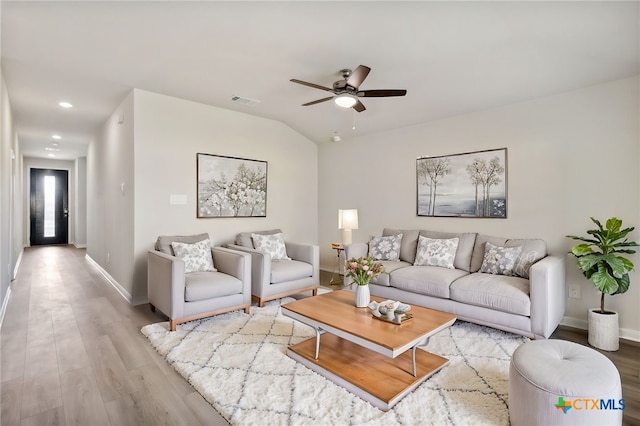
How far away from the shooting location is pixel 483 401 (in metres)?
2.10

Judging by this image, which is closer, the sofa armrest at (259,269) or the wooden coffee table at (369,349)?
the wooden coffee table at (369,349)

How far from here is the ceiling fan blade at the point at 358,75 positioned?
279 cm

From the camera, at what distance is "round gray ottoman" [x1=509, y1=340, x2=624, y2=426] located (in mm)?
1582

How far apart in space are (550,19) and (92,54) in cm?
394

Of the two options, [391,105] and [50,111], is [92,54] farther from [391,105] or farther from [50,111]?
[391,105]

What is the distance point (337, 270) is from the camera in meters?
5.78

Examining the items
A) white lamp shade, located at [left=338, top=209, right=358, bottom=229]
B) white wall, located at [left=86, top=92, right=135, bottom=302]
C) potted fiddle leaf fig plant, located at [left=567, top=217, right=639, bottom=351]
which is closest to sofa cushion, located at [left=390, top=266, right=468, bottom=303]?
potted fiddle leaf fig plant, located at [left=567, top=217, right=639, bottom=351]

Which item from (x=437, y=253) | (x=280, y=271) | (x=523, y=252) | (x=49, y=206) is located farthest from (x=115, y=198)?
(x=49, y=206)

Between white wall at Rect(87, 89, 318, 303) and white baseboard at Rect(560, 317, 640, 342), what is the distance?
12.7ft

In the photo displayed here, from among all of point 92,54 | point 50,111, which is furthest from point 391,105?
point 50,111

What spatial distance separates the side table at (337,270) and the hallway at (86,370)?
258 cm

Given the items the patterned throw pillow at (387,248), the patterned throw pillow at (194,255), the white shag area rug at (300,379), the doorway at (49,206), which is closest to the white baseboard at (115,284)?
the patterned throw pillow at (194,255)

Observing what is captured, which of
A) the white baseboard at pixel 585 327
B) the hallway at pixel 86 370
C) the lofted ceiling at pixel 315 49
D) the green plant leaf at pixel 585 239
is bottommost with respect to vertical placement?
the hallway at pixel 86 370

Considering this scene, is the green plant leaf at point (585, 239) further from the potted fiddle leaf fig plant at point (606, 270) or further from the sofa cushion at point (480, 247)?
the sofa cushion at point (480, 247)
